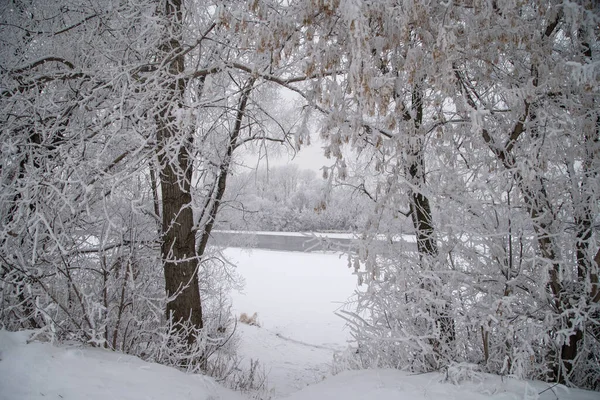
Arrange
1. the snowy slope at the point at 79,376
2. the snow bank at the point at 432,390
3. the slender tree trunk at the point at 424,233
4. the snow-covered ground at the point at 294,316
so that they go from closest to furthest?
the snowy slope at the point at 79,376
the snow bank at the point at 432,390
the slender tree trunk at the point at 424,233
the snow-covered ground at the point at 294,316

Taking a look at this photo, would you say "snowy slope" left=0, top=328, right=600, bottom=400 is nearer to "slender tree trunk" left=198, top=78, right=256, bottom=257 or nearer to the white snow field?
the white snow field

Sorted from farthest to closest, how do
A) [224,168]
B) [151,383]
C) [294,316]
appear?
1. [294,316]
2. [224,168]
3. [151,383]

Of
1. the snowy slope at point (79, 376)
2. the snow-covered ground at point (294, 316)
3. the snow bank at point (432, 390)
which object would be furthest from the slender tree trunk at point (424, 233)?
the snowy slope at point (79, 376)

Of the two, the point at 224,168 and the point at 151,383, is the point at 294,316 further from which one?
the point at 151,383

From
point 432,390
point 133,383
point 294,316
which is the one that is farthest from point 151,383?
point 294,316

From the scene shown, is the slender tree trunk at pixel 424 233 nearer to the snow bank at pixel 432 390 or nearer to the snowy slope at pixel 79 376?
the snow bank at pixel 432 390

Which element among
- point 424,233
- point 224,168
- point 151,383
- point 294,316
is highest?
point 224,168

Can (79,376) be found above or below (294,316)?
above

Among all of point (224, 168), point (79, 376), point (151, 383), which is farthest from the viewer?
point (224, 168)

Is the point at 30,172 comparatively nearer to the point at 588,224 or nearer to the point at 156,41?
the point at 156,41

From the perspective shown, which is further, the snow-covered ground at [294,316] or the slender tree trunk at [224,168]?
the snow-covered ground at [294,316]

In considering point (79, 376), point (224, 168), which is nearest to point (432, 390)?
point (79, 376)

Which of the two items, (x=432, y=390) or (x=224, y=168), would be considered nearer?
(x=432, y=390)

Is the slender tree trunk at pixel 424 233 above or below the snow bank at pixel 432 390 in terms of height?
above
